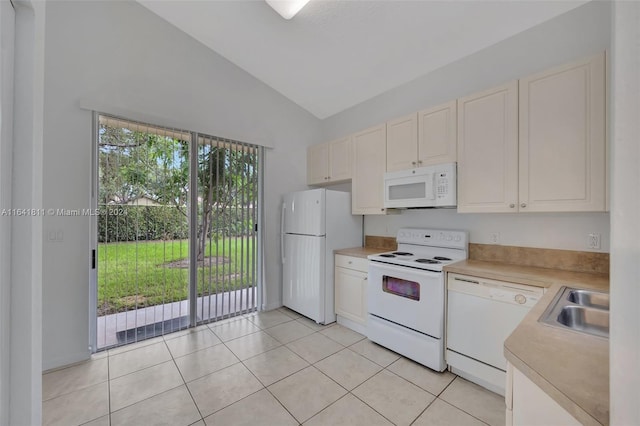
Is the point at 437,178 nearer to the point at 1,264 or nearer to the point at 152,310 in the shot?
the point at 1,264

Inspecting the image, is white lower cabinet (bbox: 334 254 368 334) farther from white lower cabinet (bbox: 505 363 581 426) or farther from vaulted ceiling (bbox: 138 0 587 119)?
vaulted ceiling (bbox: 138 0 587 119)

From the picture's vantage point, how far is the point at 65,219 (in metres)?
2.28

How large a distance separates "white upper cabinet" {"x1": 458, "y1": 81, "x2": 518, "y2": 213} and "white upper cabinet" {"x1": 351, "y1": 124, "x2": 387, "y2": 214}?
0.83m

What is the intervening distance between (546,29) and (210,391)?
12.7ft

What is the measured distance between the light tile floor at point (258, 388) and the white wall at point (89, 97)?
0.53m

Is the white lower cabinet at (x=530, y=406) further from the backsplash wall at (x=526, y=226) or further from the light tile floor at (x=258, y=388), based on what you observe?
the backsplash wall at (x=526, y=226)

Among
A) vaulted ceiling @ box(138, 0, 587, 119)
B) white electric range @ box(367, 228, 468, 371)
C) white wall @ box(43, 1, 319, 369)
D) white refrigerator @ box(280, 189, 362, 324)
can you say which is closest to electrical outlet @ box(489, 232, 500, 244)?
white electric range @ box(367, 228, 468, 371)

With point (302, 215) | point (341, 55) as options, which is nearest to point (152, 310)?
point (302, 215)

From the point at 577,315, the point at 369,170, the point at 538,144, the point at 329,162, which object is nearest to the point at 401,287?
the point at 577,315

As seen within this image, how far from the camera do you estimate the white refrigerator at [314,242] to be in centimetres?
308

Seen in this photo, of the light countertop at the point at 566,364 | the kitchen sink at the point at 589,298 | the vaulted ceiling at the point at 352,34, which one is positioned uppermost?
the vaulted ceiling at the point at 352,34

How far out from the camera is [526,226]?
2.25m

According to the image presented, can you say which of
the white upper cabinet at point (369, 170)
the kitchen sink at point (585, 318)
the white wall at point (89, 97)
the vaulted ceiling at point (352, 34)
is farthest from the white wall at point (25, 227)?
the white upper cabinet at point (369, 170)

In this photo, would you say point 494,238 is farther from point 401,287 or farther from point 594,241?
point 401,287
